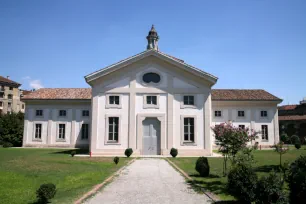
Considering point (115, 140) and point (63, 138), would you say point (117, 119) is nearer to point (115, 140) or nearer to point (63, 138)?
point (115, 140)

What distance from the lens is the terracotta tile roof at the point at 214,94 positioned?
1433 inches

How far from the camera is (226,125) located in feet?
44.2

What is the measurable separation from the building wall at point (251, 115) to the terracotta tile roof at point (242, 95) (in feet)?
1.94

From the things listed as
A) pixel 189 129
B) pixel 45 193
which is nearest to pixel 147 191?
pixel 45 193

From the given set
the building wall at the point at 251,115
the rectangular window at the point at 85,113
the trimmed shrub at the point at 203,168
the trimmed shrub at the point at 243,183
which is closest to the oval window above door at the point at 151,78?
the building wall at the point at 251,115

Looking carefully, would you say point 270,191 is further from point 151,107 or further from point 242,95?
point 242,95

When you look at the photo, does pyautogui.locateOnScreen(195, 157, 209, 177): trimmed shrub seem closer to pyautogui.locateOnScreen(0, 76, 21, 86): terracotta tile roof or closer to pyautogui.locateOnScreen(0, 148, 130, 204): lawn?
pyautogui.locateOnScreen(0, 148, 130, 204): lawn

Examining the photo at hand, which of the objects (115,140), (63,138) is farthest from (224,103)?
(63,138)

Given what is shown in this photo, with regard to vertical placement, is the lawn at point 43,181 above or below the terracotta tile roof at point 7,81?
below

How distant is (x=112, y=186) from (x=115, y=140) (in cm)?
1470

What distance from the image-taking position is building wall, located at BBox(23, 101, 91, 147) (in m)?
35.7

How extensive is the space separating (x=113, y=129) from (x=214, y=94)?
18.3m

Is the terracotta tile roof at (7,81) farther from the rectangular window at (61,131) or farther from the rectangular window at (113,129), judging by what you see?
the rectangular window at (113,129)

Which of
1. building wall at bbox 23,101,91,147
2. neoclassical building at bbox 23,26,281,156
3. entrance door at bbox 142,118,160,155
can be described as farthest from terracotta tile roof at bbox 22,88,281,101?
entrance door at bbox 142,118,160,155
